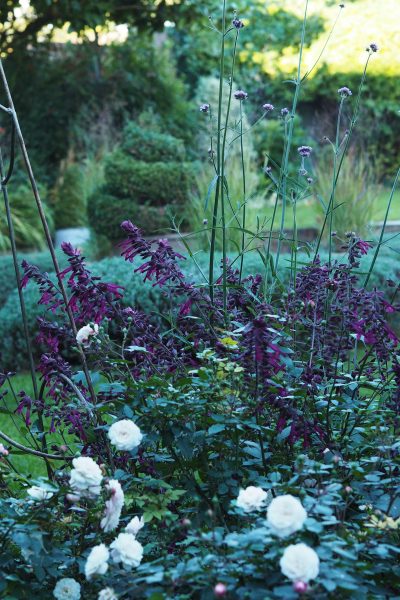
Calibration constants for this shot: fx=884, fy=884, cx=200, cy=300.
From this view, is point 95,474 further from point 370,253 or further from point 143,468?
point 370,253

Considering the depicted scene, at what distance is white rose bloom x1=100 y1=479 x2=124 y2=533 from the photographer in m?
1.55

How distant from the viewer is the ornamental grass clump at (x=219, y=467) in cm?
142

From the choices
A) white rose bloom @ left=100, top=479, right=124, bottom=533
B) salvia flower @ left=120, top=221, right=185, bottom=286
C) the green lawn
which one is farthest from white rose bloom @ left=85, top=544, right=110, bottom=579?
the green lawn

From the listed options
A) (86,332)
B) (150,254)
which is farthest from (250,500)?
(150,254)

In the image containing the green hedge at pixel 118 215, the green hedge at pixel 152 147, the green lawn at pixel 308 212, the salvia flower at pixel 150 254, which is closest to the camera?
the salvia flower at pixel 150 254

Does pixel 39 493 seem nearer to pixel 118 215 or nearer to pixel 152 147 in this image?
pixel 118 215

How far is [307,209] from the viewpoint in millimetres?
11305

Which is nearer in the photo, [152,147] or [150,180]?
[150,180]

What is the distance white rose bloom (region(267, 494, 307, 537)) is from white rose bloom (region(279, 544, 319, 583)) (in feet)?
0.15

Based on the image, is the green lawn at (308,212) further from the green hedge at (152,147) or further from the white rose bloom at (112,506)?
the white rose bloom at (112,506)

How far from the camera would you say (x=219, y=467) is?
1.86m

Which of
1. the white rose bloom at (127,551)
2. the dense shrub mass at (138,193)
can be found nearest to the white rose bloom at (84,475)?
the white rose bloom at (127,551)

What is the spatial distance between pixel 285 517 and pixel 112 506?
37cm

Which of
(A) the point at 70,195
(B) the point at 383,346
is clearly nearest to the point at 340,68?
(A) the point at 70,195
